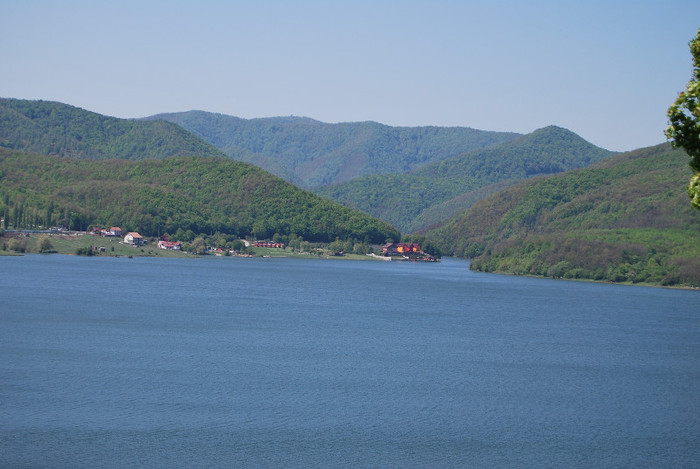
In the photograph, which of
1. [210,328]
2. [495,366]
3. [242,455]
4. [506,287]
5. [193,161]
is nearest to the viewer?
[242,455]

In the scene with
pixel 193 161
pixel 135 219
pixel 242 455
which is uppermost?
pixel 193 161

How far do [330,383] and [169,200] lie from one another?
11912 cm

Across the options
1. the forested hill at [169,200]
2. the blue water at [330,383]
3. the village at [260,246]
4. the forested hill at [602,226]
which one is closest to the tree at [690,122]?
the blue water at [330,383]

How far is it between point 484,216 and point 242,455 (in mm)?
171345

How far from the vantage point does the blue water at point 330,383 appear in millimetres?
26516

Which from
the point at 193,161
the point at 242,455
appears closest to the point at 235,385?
the point at 242,455

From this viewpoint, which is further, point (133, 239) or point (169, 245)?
point (169, 245)

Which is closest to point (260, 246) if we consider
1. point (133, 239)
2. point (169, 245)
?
point (169, 245)

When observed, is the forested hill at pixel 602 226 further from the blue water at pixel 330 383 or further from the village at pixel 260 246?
the blue water at pixel 330 383

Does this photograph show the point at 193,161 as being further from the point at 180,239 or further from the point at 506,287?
the point at 506,287

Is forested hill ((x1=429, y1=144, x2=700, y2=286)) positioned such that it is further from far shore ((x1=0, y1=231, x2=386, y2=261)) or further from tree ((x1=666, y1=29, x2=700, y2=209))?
tree ((x1=666, y1=29, x2=700, y2=209))

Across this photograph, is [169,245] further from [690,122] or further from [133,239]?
[690,122]

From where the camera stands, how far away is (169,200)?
150 m

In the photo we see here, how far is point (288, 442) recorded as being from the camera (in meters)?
26.9
